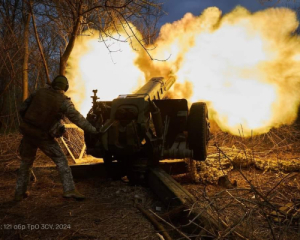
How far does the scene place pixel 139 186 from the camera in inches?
221

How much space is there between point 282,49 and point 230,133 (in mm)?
3480

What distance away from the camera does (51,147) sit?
16.1 ft

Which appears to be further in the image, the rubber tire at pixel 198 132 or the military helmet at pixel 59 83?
the rubber tire at pixel 198 132

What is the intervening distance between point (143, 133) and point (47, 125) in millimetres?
1594

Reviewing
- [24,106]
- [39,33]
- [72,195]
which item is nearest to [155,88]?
[24,106]

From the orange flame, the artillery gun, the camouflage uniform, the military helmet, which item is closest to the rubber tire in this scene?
the artillery gun

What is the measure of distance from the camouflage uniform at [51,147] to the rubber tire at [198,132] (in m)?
1.77

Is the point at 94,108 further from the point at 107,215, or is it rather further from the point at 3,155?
the point at 3,155

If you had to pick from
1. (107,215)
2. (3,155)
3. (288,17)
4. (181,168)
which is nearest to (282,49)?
(288,17)

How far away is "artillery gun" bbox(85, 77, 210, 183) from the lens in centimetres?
527

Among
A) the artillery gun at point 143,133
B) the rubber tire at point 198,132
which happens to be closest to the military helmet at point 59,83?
the artillery gun at point 143,133

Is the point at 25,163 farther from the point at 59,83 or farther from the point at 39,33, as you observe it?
the point at 39,33

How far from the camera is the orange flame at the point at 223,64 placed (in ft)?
28.7

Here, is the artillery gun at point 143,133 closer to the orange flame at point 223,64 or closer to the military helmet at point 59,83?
the military helmet at point 59,83
